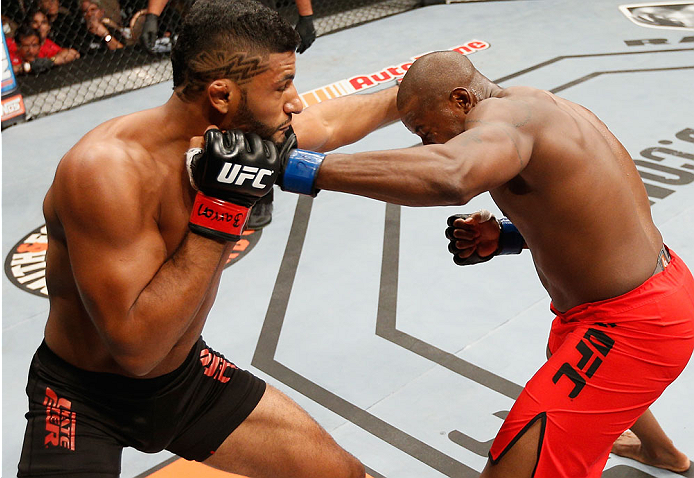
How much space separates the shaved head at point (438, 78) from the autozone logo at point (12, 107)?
474cm

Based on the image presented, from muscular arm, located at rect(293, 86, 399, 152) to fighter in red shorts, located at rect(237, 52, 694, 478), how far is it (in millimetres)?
260

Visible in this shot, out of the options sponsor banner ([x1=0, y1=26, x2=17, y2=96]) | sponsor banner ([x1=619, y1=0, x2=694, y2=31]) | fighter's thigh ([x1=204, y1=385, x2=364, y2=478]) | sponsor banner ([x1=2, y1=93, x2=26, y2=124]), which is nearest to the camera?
fighter's thigh ([x1=204, y1=385, x2=364, y2=478])

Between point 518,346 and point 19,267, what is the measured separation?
2596mm

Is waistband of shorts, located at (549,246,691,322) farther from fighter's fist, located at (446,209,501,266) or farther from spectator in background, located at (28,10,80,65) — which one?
spectator in background, located at (28,10,80,65)

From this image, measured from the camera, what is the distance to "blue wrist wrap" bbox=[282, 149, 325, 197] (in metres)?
1.74

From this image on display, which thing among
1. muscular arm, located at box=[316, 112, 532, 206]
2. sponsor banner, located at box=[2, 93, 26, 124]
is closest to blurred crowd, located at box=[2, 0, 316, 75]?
→ sponsor banner, located at box=[2, 93, 26, 124]

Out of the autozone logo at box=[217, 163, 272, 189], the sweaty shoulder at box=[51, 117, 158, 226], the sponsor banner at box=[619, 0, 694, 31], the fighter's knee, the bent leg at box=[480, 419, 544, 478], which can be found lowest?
the sponsor banner at box=[619, 0, 694, 31]

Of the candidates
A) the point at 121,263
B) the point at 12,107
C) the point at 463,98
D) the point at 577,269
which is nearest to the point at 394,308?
the point at 577,269

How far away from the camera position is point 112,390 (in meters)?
→ 1.96

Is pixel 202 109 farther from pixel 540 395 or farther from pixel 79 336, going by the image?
pixel 540 395

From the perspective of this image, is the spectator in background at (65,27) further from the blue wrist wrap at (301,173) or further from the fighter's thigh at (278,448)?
the blue wrist wrap at (301,173)

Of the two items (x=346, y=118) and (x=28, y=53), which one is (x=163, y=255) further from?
(x=28, y=53)

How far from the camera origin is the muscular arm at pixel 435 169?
1.67 m

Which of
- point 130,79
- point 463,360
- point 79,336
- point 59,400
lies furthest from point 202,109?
point 130,79
